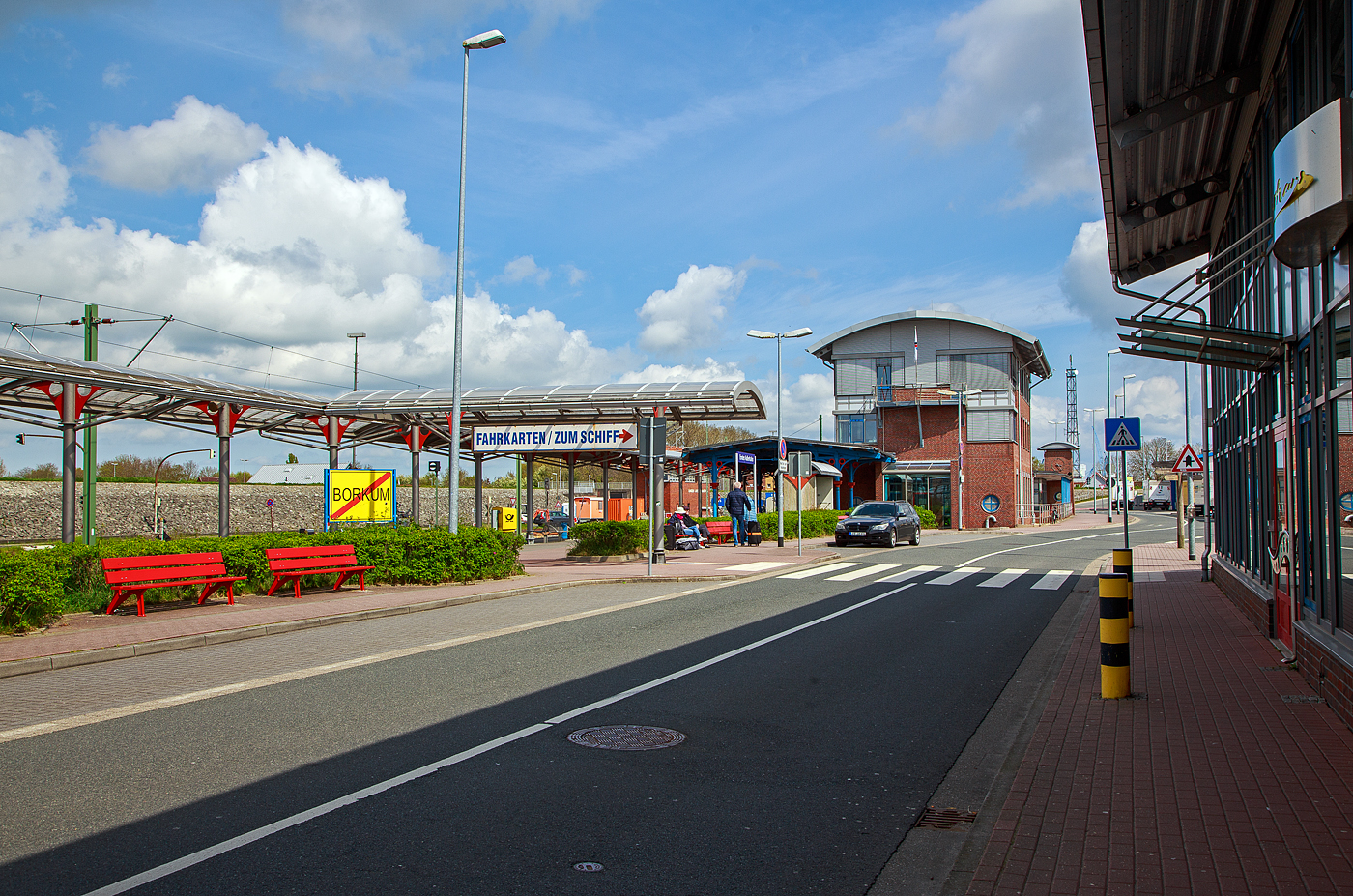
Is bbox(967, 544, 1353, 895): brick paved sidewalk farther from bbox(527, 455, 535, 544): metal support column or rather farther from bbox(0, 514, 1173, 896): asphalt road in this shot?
bbox(527, 455, 535, 544): metal support column

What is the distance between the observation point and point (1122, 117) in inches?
387

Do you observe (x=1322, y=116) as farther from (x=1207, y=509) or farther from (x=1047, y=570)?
(x=1047, y=570)

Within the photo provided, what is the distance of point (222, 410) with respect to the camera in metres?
25.1

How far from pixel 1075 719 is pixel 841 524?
2394 centimetres

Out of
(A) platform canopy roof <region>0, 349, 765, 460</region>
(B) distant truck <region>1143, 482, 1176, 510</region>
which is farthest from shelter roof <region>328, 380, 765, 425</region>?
(B) distant truck <region>1143, 482, 1176, 510</region>

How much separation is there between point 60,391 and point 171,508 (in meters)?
28.3

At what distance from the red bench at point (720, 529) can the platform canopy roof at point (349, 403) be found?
485cm

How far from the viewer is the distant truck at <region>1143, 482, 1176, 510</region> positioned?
8975 centimetres

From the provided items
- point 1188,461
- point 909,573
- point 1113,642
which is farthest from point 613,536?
point 1113,642

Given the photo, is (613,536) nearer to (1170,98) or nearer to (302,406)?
(302,406)

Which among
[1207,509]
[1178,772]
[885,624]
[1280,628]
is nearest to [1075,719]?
[1178,772]

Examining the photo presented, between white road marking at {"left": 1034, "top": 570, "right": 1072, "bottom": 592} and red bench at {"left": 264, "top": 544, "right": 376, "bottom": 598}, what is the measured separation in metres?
12.2

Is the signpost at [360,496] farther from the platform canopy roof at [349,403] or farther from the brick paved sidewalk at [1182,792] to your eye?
the brick paved sidewalk at [1182,792]

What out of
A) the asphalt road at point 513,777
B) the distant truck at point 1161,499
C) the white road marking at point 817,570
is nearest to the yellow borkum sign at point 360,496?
the white road marking at point 817,570
